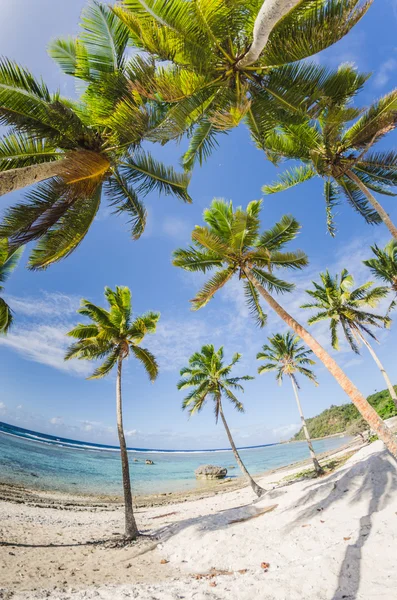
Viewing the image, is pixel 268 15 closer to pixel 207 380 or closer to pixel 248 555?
pixel 248 555

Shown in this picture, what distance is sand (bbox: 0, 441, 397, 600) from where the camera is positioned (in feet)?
15.1

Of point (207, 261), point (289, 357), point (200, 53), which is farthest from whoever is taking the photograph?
point (289, 357)

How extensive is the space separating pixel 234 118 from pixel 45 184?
146 inches

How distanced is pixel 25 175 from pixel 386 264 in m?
21.9

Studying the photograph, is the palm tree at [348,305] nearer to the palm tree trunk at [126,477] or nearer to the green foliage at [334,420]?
the palm tree trunk at [126,477]

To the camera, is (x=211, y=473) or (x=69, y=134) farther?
(x=211, y=473)

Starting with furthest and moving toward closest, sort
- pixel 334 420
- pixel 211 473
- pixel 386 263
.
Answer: pixel 334 420
pixel 211 473
pixel 386 263

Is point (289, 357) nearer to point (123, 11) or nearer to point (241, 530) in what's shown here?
point (241, 530)

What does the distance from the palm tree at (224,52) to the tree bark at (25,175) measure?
1.88 meters

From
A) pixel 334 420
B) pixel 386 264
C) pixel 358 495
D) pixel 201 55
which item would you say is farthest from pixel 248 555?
pixel 334 420

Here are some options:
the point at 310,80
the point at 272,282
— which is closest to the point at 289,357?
the point at 272,282

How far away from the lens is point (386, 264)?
19.4m

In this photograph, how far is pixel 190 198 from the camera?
774 centimetres

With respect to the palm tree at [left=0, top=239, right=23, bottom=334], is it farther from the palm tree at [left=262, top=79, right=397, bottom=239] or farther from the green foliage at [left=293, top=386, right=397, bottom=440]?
the green foliage at [left=293, top=386, right=397, bottom=440]
